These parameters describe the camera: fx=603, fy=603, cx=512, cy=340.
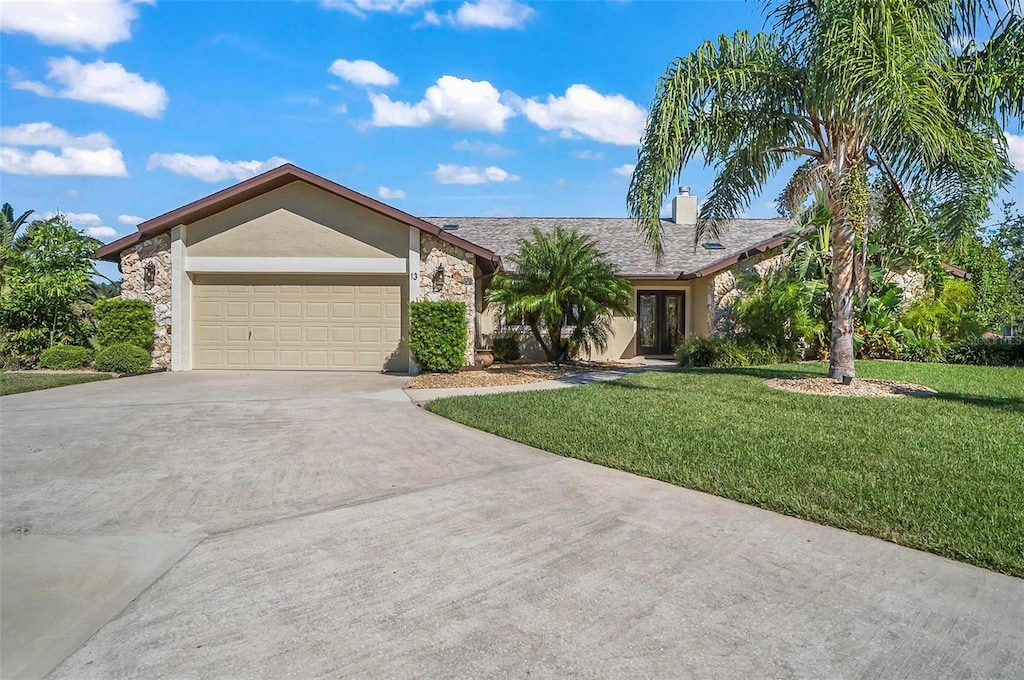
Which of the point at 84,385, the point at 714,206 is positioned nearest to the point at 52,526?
the point at 84,385

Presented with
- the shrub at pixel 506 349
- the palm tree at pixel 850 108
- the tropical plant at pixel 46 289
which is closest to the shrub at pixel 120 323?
the tropical plant at pixel 46 289

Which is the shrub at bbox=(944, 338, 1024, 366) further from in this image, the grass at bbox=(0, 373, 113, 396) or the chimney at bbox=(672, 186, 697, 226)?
the grass at bbox=(0, 373, 113, 396)

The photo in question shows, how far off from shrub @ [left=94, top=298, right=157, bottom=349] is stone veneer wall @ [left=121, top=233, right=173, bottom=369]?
0.34 metres

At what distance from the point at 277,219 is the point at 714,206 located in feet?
32.3

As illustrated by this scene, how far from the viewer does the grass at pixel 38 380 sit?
415 inches

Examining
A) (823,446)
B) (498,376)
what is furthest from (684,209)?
(823,446)

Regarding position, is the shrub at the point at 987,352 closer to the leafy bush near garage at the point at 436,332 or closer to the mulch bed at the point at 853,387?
the mulch bed at the point at 853,387

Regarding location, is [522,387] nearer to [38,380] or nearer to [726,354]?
[726,354]

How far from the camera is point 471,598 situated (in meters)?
3.11

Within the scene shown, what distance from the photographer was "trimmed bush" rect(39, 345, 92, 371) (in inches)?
528

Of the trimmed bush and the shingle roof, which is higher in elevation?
the shingle roof

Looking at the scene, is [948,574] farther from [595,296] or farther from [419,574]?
[595,296]

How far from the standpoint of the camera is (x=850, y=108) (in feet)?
30.0

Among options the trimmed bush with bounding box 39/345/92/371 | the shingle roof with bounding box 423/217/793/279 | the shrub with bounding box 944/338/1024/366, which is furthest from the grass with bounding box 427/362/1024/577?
the trimmed bush with bounding box 39/345/92/371
